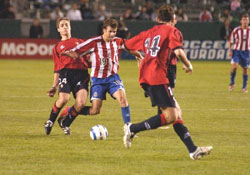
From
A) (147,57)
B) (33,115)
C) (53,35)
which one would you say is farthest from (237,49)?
(53,35)

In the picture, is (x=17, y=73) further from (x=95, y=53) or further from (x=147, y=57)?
(x=147, y=57)

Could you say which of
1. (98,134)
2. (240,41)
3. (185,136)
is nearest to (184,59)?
(185,136)

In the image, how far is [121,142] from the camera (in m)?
10.5

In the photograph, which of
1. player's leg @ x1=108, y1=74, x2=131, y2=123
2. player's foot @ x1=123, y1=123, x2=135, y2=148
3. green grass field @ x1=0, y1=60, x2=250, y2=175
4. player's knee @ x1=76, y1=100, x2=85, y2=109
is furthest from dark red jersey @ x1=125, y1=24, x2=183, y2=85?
player's knee @ x1=76, y1=100, x2=85, y2=109

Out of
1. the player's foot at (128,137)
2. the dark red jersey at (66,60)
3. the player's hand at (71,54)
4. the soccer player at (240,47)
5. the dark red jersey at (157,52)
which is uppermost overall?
the dark red jersey at (157,52)

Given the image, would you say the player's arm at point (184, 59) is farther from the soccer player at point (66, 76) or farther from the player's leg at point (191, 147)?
the soccer player at point (66, 76)

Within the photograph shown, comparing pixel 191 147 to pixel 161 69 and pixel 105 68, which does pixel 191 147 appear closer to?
pixel 161 69

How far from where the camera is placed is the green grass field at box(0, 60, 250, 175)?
27.9 ft

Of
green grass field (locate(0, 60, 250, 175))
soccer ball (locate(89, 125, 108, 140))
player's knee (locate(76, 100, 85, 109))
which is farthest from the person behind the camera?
player's knee (locate(76, 100, 85, 109))

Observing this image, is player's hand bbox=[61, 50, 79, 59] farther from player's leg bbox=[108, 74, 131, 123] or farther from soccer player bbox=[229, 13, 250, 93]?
soccer player bbox=[229, 13, 250, 93]

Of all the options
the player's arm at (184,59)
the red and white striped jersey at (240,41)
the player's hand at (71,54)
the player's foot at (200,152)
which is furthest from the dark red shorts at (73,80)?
the red and white striped jersey at (240,41)

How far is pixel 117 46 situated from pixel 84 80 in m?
0.81

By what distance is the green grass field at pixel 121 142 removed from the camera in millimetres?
8516

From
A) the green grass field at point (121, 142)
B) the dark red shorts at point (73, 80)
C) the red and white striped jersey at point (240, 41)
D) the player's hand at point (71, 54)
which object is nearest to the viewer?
the green grass field at point (121, 142)
